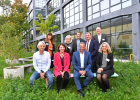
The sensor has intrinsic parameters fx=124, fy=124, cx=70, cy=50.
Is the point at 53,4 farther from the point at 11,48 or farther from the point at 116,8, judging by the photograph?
the point at 11,48

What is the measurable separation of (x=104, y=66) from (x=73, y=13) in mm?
15036

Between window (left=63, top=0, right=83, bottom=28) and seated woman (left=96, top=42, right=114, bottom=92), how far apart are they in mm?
12586

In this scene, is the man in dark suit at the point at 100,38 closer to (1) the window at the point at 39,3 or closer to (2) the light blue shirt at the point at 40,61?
(2) the light blue shirt at the point at 40,61

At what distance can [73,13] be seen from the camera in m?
18.0

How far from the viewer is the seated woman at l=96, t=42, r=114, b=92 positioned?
3.77 meters

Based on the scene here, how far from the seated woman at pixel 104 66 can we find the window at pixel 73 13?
41.3 feet

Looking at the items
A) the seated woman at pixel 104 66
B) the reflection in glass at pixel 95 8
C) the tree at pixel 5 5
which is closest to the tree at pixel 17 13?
the tree at pixel 5 5

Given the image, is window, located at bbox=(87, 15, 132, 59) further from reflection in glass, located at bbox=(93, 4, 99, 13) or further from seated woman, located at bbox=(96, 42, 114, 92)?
seated woman, located at bbox=(96, 42, 114, 92)

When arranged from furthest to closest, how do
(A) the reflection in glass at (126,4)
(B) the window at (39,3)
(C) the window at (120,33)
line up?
(B) the window at (39,3) < (C) the window at (120,33) < (A) the reflection in glass at (126,4)

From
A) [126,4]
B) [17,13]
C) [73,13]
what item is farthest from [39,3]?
[126,4]

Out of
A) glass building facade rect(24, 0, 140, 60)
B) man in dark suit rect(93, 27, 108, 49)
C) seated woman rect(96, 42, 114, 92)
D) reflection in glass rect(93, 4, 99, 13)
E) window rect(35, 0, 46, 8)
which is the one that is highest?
window rect(35, 0, 46, 8)

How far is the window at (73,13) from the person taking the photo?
16330 millimetres

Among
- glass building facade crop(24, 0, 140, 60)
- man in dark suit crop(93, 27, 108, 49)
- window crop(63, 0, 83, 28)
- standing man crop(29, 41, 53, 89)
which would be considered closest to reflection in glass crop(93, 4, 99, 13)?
glass building facade crop(24, 0, 140, 60)

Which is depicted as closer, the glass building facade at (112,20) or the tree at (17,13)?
the glass building facade at (112,20)
